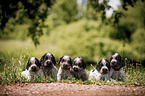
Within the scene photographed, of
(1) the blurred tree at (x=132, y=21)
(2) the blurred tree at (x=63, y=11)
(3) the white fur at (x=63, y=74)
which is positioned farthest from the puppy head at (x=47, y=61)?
(2) the blurred tree at (x=63, y=11)

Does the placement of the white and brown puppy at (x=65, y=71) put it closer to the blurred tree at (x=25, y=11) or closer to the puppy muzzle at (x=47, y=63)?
the puppy muzzle at (x=47, y=63)

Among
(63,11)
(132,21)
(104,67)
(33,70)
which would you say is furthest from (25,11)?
(63,11)

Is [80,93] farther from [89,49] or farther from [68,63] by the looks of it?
[89,49]

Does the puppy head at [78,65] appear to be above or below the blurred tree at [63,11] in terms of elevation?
below

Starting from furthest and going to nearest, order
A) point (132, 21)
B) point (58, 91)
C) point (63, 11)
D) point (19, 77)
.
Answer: point (63, 11)
point (132, 21)
point (19, 77)
point (58, 91)

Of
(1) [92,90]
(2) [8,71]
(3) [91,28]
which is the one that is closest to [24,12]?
(2) [8,71]

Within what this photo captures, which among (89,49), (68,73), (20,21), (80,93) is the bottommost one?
(80,93)

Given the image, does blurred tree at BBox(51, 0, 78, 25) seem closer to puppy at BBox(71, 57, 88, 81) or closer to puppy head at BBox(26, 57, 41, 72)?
puppy head at BBox(26, 57, 41, 72)

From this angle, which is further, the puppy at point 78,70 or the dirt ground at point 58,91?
the puppy at point 78,70

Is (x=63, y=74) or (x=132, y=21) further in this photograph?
(x=132, y=21)

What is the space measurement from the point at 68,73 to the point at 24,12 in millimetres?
6719

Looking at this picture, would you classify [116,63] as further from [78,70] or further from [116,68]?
[78,70]

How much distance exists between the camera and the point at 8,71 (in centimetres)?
711

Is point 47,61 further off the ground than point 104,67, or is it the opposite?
point 47,61
